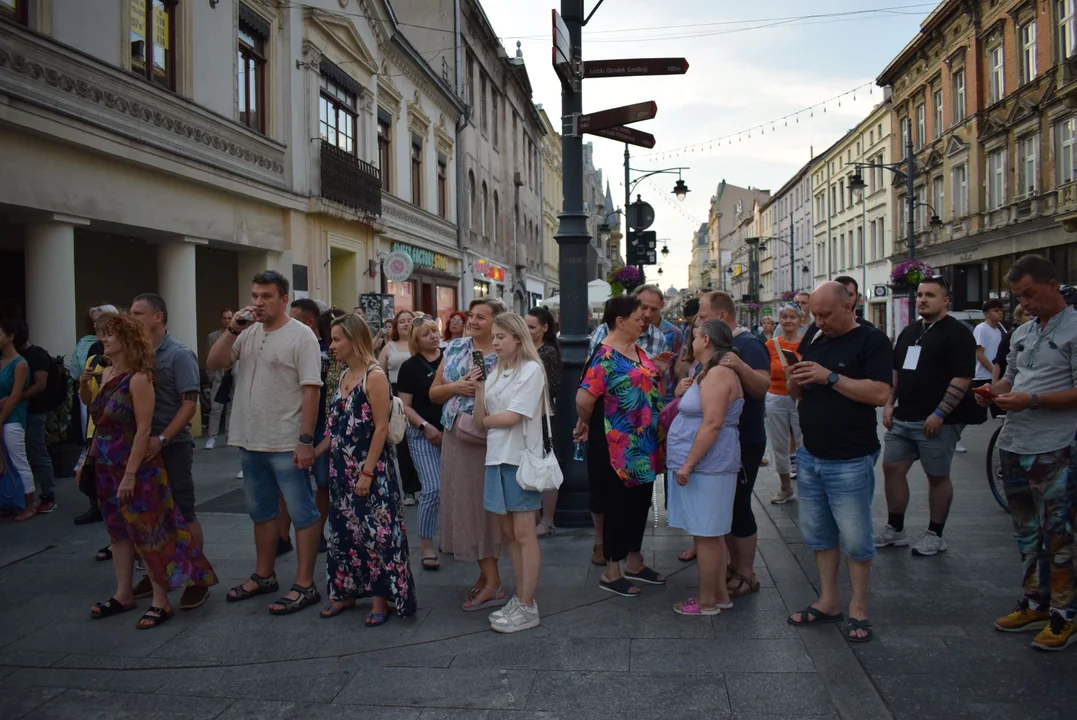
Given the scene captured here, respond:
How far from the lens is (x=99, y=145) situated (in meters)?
9.96

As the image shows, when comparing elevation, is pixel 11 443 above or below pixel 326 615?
above

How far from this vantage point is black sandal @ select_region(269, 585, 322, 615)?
4.89 m

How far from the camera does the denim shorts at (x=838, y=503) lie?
4.36 metres

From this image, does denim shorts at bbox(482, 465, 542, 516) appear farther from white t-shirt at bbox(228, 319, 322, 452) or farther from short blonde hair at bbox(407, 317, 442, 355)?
short blonde hair at bbox(407, 317, 442, 355)

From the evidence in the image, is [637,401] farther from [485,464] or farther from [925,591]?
[925,591]

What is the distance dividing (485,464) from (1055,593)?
3129 mm

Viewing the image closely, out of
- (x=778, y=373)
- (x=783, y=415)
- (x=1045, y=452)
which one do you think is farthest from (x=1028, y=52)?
(x=1045, y=452)

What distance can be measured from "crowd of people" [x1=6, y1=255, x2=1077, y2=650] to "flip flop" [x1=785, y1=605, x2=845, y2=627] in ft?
0.05

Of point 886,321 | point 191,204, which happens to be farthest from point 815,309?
point 886,321

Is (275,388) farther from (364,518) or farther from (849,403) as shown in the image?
(849,403)

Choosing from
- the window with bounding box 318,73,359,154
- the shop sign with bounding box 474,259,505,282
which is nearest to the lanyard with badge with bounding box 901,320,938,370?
the window with bounding box 318,73,359,154

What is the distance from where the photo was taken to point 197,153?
12.1m

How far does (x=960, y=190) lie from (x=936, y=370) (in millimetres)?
32314

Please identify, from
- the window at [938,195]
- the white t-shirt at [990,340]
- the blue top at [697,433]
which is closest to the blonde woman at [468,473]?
the blue top at [697,433]
